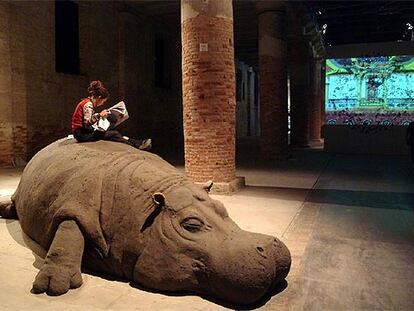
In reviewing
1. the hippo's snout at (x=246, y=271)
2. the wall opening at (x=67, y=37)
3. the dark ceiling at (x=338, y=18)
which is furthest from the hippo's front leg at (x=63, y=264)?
the dark ceiling at (x=338, y=18)

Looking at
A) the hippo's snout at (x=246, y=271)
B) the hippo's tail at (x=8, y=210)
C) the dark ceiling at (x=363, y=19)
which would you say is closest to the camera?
the hippo's snout at (x=246, y=271)

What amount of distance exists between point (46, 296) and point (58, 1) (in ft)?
40.5

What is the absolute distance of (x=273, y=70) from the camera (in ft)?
40.0

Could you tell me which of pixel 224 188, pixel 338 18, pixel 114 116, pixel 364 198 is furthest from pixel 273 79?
pixel 338 18

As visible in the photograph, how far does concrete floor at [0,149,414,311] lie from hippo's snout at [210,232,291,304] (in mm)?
121

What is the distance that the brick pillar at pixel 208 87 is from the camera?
22.6ft

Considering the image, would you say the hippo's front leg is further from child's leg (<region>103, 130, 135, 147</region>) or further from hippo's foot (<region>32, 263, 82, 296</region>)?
child's leg (<region>103, 130, 135, 147</region>)

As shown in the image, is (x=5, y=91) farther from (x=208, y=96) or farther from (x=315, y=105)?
(x=315, y=105)

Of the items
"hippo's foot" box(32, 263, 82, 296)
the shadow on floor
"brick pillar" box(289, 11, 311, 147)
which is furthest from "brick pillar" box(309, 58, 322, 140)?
"hippo's foot" box(32, 263, 82, 296)

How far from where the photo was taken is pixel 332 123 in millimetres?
16312

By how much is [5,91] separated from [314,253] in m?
9.92

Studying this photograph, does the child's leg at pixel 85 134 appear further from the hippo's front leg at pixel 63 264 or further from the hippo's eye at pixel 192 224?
the hippo's eye at pixel 192 224

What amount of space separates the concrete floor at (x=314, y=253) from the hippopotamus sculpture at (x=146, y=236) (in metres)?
0.13

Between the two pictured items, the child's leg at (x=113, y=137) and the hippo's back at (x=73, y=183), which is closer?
the hippo's back at (x=73, y=183)
